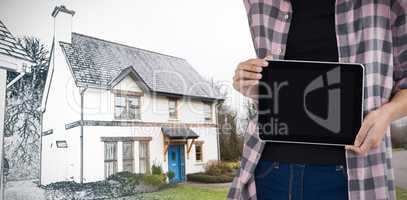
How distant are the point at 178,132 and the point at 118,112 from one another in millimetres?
315

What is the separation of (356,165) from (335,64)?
13 centimetres

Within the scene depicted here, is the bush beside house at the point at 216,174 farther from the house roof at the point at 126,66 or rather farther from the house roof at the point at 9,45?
the house roof at the point at 9,45

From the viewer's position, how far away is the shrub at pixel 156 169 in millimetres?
1983

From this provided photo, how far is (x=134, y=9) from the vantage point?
209cm

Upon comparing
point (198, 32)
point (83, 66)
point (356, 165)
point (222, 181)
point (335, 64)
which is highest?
point (198, 32)

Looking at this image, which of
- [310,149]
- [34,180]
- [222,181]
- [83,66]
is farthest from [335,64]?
[34,180]

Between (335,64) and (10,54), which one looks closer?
(335,64)

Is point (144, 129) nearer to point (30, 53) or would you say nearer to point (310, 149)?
point (30, 53)

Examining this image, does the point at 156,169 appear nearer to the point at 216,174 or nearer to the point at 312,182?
the point at 216,174

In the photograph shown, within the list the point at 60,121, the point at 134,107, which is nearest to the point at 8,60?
the point at 60,121

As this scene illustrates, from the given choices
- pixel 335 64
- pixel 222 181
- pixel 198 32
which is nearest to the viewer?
pixel 335 64

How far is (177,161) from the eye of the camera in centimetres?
204

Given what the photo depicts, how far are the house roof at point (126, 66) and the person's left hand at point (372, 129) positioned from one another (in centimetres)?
153

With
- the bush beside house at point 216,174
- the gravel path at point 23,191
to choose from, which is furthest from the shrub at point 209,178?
the gravel path at point 23,191
